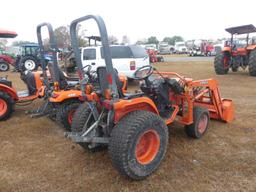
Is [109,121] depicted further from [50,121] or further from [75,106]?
[50,121]

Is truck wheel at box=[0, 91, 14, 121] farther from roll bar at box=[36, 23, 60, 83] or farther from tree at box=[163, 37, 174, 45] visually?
tree at box=[163, 37, 174, 45]

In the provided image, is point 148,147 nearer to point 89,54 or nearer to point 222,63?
point 89,54

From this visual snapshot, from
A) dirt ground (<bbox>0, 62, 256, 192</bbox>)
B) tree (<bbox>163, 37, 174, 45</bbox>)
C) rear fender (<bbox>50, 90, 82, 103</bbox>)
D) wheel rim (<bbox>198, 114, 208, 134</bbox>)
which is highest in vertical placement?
tree (<bbox>163, 37, 174, 45</bbox>)

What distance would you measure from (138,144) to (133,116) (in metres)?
0.35

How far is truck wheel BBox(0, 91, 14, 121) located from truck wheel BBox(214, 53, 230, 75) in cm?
912

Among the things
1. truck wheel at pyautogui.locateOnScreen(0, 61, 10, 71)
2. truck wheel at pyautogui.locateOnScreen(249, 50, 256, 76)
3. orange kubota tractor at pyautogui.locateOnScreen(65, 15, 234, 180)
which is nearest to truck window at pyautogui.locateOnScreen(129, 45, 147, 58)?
truck wheel at pyautogui.locateOnScreen(249, 50, 256, 76)

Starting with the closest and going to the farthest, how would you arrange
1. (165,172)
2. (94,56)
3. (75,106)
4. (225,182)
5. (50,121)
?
(225,182), (165,172), (75,106), (50,121), (94,56)

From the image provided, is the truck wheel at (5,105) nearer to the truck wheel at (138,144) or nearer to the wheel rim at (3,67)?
the truck wheel at (138,144)

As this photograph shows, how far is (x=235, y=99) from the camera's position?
22.6 ft

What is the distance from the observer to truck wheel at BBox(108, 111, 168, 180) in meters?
2.80

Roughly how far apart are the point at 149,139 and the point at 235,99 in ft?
14.8

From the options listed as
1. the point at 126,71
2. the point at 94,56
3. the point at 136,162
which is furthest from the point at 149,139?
the point at 94,56

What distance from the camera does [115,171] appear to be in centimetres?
323

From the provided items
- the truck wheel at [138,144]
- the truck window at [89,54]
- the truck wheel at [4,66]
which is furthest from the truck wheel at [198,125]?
the truck wheel at [4,66]
